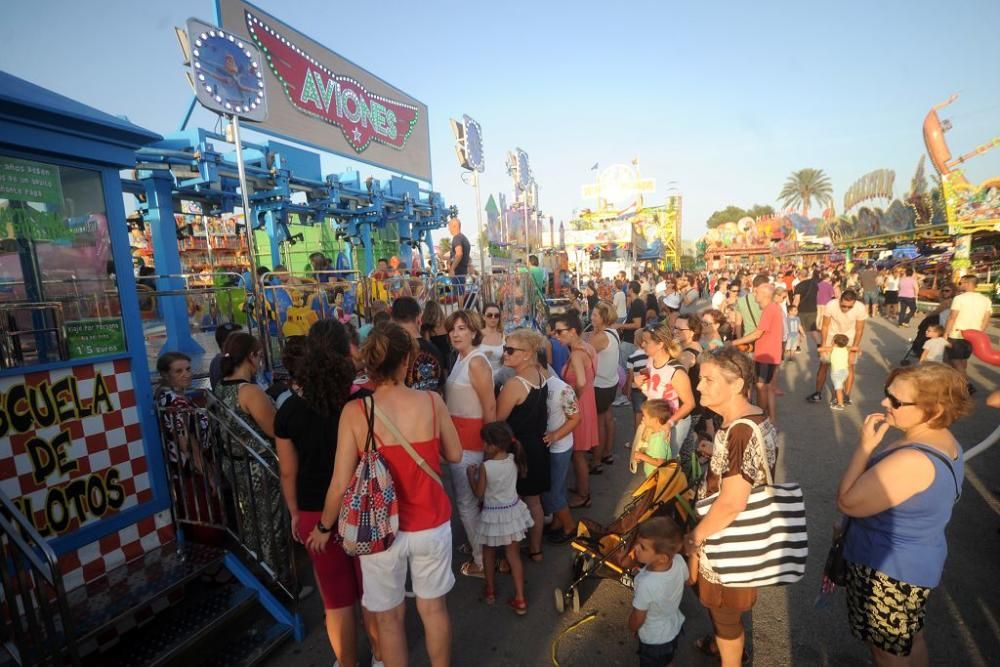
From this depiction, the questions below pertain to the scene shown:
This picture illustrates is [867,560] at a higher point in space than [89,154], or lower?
lower

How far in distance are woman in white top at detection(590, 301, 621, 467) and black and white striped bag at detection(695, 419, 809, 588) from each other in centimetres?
283

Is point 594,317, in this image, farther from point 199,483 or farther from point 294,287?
point 199,483

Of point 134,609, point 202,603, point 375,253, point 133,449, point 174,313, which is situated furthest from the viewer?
point 375,253

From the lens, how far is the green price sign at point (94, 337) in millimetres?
2854

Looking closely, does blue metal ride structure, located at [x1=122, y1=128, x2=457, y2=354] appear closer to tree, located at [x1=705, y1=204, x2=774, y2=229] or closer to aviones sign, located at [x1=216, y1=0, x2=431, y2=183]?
aviones sign, located at [x1=216, y1=0, x2=431, y2=183]

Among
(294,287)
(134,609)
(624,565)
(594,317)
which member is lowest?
(624,565)

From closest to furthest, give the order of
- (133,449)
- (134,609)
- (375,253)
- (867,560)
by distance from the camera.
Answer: (867,560)
(134,609)
(133,449)
(375,253)

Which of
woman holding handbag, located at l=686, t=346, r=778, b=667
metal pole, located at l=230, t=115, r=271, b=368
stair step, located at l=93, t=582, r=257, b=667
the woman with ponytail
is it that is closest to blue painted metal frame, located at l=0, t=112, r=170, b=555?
stair step, located at l=93, t=582, r=257, b=667

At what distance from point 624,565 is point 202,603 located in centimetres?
259

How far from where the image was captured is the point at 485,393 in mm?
3213

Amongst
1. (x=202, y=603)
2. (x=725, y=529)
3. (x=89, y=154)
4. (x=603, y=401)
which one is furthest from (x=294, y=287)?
(x=725, y=529)

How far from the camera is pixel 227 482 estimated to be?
3.18 metres

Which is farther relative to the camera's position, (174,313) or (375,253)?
(375,253)

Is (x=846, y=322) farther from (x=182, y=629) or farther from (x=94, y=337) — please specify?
(x=94, y=337)
